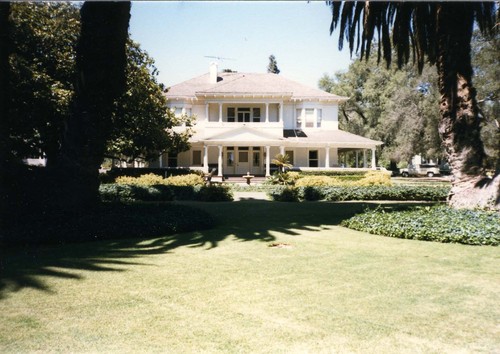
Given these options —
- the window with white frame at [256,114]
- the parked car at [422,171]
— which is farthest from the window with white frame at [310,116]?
the parked car at [422,171]

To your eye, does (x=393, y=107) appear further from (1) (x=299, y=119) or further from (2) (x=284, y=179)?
(2) (x=284, y=179)

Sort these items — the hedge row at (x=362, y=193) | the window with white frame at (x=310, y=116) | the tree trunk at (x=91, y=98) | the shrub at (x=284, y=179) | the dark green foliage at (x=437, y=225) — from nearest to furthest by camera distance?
the dark green foliage at (x=437, y=225) → the tree trunk at (x=91, y=98) → the hedge row at (x=362, y=193) → the shrub at (x=284, y=179) → the window with white frame at (x=310, y=116)

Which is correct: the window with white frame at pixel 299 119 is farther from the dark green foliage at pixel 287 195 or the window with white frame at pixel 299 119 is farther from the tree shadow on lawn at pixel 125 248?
the tree shadow on lawn at pixel 125 248

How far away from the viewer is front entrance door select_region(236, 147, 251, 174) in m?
35.2

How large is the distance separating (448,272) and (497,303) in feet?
4.52

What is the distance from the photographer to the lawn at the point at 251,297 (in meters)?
3.46

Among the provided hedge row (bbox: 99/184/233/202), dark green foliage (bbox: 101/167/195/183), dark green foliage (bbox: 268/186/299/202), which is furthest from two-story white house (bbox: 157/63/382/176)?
dark green foliage (bbox: 268/186/299/202)

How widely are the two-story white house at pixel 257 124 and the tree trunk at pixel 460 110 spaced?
21194 mm

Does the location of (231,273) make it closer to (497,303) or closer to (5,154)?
(497,303)

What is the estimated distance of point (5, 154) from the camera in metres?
8.77

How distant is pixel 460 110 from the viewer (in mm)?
11055

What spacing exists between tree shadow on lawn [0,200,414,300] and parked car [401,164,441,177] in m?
40.8

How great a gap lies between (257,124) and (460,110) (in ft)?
78.9

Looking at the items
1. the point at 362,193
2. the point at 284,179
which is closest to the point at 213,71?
the point at 284,179
